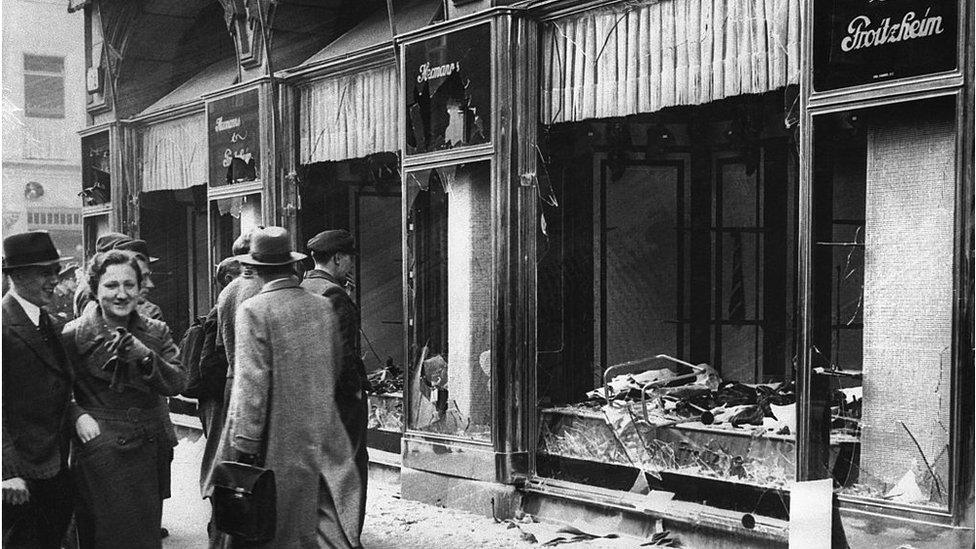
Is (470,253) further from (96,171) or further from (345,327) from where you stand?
(96,171)

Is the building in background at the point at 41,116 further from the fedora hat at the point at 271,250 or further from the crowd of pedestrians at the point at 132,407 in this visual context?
the fedora hat at the point at 271,250

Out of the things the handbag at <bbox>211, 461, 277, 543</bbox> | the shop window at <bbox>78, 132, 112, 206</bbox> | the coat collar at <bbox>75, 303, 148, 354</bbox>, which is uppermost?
the shop window at <bbox>78, 132, 112, 206</bbox>

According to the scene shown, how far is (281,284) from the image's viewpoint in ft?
17.6

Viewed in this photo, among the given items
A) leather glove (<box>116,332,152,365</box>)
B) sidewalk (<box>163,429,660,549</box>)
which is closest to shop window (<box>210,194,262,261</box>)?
sidewalk (<box>163,429,660,549</box>)

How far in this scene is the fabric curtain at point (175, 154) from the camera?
12.5m

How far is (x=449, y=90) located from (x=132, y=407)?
12.8ft

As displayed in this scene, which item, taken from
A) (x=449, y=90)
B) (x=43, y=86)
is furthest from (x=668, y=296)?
(x=43, y=86)

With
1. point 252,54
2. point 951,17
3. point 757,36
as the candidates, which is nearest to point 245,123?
point 252,54

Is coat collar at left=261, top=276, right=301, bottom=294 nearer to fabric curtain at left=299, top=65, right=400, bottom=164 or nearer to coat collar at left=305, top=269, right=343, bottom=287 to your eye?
coat collar at left=305, top=269, right=343, bottom=287

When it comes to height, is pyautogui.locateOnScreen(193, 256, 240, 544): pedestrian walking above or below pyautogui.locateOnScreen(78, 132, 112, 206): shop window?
below

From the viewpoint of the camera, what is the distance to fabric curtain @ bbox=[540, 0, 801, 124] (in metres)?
6.31

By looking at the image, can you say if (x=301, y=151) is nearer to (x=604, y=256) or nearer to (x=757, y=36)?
→ (x=604, y=256)

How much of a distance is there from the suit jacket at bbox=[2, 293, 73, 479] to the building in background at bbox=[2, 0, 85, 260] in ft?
4.05

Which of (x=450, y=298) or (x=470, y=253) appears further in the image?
(x=450, y=298)
